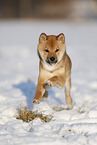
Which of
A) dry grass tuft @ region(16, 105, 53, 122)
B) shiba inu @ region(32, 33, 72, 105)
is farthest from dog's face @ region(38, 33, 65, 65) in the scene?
dry grass tuft @ region(16, 105, 53, 122)

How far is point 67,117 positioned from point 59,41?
1.44 metres

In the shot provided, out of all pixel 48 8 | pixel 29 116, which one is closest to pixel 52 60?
pixel 29 116

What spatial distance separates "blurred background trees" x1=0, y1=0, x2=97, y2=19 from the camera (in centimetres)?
2781

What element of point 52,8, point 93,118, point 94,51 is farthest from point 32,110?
point 52,8

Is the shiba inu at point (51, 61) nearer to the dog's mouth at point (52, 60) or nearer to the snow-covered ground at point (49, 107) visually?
the dog's mouth at point (52, 60)

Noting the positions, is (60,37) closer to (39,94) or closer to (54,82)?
(54,82)

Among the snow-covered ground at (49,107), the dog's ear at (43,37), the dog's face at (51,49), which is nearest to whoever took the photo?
the snow-covered ground at (49,107)

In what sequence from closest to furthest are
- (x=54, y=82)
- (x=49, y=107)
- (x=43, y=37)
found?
(x=54, y=82)
(x=43, y=37)
(x=49, y=107)

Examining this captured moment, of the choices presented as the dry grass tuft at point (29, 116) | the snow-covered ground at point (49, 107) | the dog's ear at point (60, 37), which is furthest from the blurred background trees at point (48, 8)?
the dry grass tuft at point (29, 116)

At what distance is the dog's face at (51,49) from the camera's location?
14.4 ft

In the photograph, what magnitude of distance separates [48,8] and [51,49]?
24.4 m

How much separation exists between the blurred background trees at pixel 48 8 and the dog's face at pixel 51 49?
24.2 metres

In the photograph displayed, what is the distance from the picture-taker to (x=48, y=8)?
27891 mm

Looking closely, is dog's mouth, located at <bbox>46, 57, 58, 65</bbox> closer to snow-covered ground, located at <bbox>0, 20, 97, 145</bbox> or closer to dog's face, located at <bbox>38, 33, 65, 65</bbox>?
dog's face, located at <bbox>38, 33, 65, 65</bbox>
